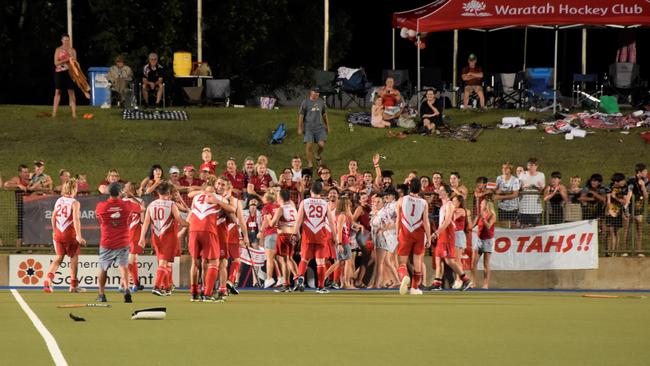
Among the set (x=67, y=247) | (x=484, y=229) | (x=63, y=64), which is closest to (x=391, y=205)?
(x=484, y=229)

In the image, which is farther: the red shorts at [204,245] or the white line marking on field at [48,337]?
the red shorts at [204,245]

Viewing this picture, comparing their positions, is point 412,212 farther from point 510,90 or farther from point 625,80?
point 510,90

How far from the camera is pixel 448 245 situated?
81.6ft

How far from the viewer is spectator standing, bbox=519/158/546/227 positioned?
83.8 ft

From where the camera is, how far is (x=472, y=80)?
118ft

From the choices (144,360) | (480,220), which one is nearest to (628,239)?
(480,220)

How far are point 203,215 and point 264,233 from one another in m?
5.17

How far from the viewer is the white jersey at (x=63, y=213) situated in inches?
869

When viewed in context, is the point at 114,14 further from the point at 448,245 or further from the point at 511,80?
the point at 448,245

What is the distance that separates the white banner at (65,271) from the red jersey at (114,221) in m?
5.91

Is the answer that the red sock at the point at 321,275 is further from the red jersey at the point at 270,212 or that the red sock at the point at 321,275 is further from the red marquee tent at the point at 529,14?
the red marquee tent at the point at 529,14

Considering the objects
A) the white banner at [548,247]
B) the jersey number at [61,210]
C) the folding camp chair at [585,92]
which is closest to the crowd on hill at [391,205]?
the white banner at [548,247]

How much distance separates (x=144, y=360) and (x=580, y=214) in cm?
1506

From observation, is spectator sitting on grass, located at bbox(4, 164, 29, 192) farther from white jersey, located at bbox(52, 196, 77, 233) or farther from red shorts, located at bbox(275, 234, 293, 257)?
red shorts, located at bbox(275, 234, 293, 257)
